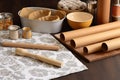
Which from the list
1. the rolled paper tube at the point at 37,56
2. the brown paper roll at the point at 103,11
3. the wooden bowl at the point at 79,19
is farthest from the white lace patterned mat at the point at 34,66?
the brown paper roll at the point at 103,11

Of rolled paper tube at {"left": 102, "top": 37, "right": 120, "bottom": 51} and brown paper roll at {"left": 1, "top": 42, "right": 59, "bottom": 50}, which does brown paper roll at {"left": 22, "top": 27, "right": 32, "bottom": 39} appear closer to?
brown paper roll at {"left": 1, "top": 42, "right": 59, "bottom": 50}

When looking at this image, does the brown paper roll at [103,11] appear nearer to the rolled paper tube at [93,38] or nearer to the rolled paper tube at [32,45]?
the rolled paper tube at [93,38]

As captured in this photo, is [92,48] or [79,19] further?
[79,19]

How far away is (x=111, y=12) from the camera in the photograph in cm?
109

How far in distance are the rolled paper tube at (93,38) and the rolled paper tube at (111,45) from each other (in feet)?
0.14

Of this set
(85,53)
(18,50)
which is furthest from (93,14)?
(18,50)

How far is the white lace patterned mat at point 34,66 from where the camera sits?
28.9 inches

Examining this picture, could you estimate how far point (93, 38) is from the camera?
0.89 meters

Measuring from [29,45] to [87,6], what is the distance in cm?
34

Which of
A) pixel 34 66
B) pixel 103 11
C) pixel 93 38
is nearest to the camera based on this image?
pixel 34 66

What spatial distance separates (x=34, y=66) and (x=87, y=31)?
0.26 m

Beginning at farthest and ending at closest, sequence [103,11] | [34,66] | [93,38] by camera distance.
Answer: [103,11] < [93,38] < [34,66]

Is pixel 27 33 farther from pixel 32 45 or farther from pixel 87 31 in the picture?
pixel 87 31

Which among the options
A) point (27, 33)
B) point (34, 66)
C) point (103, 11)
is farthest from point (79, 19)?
point (34, 66)
